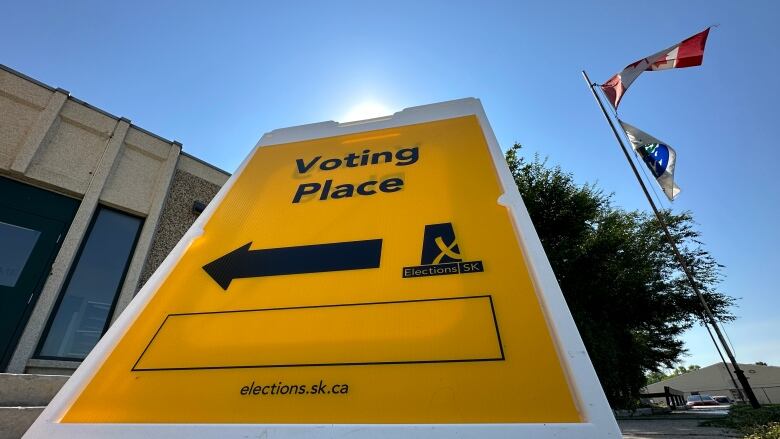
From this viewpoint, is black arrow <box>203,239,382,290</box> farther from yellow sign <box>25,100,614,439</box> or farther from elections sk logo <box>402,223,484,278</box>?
elections sk logo <box>402,223,484,278</box>

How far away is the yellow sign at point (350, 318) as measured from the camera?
2.95 ft

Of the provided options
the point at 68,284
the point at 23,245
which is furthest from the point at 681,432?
the point at 23,245

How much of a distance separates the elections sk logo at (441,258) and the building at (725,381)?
49.9m

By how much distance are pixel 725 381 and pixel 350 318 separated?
230ft

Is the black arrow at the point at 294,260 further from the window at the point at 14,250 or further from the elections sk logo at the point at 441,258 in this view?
the window at the point at 14,250

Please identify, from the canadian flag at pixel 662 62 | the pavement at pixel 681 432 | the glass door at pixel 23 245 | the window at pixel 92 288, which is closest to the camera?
the glass door at pixel 23 245

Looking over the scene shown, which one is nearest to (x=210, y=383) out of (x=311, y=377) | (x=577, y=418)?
(x=311, y=377)

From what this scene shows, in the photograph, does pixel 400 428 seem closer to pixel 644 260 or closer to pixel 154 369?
pixel 154 369

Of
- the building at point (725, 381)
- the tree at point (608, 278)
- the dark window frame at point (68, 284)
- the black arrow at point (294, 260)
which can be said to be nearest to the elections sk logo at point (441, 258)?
the black arrow at point (294, 260)

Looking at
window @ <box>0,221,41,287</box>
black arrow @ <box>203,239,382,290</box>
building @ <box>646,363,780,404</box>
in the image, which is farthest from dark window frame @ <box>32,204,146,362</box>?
building @ <box>646,363,780,404</box>

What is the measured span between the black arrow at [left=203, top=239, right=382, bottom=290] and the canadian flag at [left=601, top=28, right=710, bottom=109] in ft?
37.1

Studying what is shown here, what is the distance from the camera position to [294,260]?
1453mm

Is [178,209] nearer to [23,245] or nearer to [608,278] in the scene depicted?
[23,245]

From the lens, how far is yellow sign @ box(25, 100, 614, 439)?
2.95 feet
